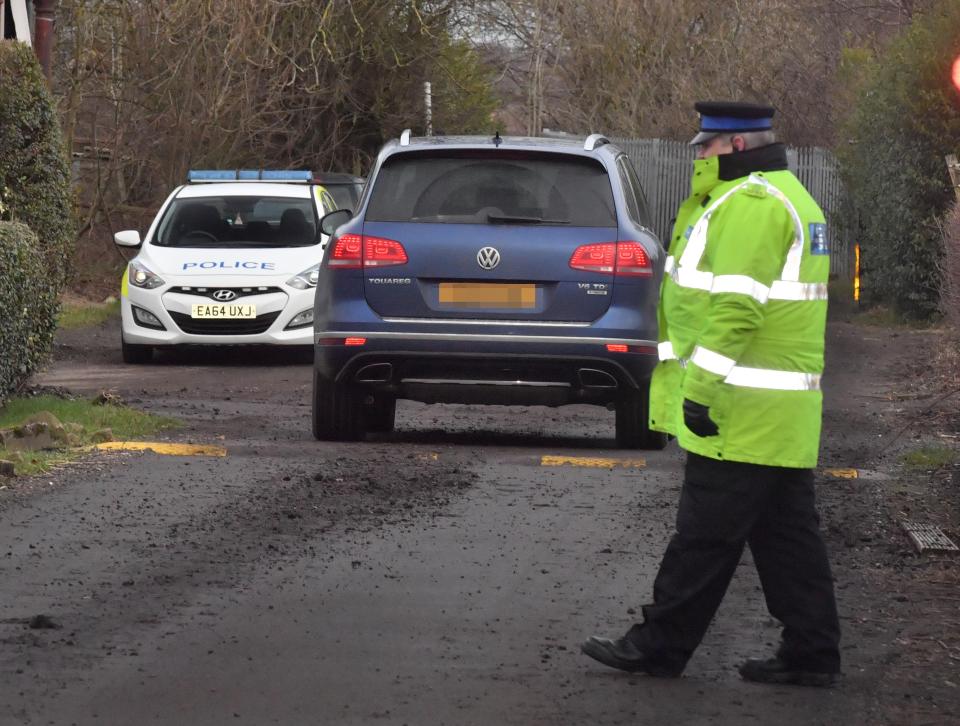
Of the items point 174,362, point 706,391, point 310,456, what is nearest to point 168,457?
point 310,456

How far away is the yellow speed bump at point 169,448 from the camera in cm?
1127

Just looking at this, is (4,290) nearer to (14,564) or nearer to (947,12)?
(14,564)

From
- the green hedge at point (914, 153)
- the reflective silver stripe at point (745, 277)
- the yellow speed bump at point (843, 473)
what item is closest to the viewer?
the reflective silver stripe at point (745, 277)

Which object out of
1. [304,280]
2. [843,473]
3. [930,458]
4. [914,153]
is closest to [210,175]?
[304,280]

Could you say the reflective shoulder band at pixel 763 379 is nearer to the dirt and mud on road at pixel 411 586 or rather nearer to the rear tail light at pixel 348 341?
the dirt and mud on road at pixel 411 586

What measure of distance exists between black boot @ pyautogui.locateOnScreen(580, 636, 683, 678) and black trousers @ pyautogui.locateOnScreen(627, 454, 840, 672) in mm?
27

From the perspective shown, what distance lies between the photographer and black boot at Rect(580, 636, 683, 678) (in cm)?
618

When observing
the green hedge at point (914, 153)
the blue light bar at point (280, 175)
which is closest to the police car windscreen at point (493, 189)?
the blue light bar at point (280, 175)

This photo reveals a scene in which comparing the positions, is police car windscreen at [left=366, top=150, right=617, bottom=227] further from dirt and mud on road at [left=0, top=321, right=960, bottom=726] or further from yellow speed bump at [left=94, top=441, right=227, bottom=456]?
yellow speed bump at [left=94, top=441, right=227, bottom=456]

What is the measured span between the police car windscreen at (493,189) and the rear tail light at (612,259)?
0.18 m

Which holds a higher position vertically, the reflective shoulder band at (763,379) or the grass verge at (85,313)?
the reflective shoulder band at (763,379)

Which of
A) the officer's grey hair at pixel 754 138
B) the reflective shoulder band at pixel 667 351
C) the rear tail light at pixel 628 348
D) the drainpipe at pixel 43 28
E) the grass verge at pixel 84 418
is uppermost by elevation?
the drainpipe at pixel 43 28

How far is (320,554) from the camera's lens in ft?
26.9

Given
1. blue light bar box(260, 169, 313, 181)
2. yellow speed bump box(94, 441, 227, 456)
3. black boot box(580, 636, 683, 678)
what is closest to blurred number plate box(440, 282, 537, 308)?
yellow speed bump box(94, 441, 227, 456)
